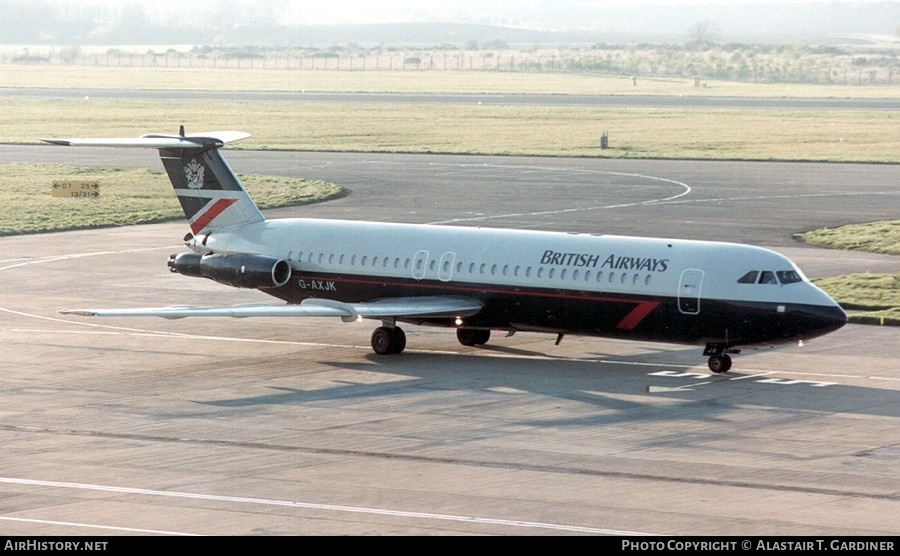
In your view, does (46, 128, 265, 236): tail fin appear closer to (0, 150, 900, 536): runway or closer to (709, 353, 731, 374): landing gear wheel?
(0, 150, 900, 536): runway

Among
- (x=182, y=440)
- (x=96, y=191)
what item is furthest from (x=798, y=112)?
(x=182, y=440)

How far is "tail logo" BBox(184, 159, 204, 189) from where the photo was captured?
4431cm

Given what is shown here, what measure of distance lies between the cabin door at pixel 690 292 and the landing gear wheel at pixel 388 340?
7.51 meters

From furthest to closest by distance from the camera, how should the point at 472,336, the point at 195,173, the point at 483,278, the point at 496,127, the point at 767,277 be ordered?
the point at 496,127 < the point at 195,173 < the point at 472,336 < the point at 483,278 < the point at 767,277

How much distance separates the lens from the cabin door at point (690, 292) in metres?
37.2

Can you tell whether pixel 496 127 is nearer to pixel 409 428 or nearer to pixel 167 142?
pixel 167 142

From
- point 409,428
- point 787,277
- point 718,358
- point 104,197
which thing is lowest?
point 104,197

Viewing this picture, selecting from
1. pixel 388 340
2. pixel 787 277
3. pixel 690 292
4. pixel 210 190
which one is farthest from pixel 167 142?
pixel 787 277

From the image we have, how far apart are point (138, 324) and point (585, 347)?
13235 mm

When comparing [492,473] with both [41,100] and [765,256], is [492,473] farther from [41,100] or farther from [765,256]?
[41,100]

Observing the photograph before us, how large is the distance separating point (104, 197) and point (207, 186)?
38249 mm

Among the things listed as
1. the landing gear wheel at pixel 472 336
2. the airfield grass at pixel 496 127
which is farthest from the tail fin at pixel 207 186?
the airfield grass at pixel 496 127

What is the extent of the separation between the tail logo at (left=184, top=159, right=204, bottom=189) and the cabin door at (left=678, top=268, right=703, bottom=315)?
14.3 meters

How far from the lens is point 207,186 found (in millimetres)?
44250
